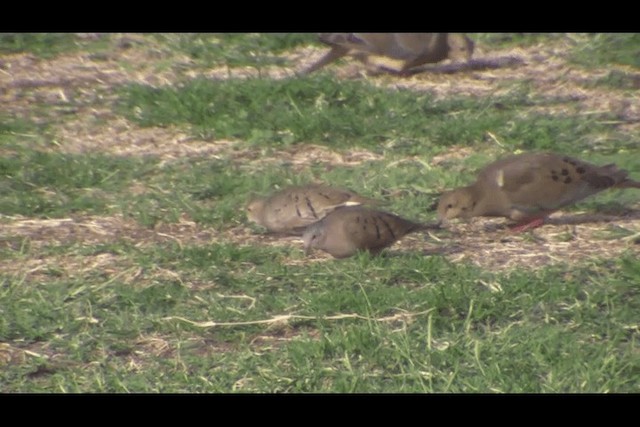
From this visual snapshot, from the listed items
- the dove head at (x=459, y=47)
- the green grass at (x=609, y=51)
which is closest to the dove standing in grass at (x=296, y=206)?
the dove head at (x=459, y=47)

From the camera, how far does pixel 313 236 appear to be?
6555 millimetres

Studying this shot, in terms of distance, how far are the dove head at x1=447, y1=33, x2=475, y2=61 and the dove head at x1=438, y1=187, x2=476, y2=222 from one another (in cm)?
387

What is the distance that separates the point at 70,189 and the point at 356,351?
3.06 m

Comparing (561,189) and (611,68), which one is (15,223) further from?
(611,68)

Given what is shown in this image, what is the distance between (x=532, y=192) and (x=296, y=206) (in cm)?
127

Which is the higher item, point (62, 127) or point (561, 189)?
point (561, 189)

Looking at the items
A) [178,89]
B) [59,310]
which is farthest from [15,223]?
[178,89]

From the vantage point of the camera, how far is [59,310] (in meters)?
5.88

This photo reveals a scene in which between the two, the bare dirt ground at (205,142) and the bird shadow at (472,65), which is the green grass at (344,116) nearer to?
the bare dirt ground at (205,142)

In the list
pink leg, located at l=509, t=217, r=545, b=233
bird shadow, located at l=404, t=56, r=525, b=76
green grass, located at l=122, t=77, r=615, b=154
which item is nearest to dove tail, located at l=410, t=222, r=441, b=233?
pink leg, located at l=509, t=217, r=545, b=233

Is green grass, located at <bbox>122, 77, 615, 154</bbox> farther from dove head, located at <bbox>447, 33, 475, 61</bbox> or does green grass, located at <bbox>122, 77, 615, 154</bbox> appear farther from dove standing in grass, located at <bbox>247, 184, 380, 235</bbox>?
dove standing in grass, located at <bbox>247, 184, 380, 235</bbox>

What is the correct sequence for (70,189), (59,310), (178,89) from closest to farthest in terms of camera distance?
(59,310)
(70,189)
(178,89)

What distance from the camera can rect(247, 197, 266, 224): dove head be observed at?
705cm

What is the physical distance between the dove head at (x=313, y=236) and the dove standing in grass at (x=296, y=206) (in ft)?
0.91
